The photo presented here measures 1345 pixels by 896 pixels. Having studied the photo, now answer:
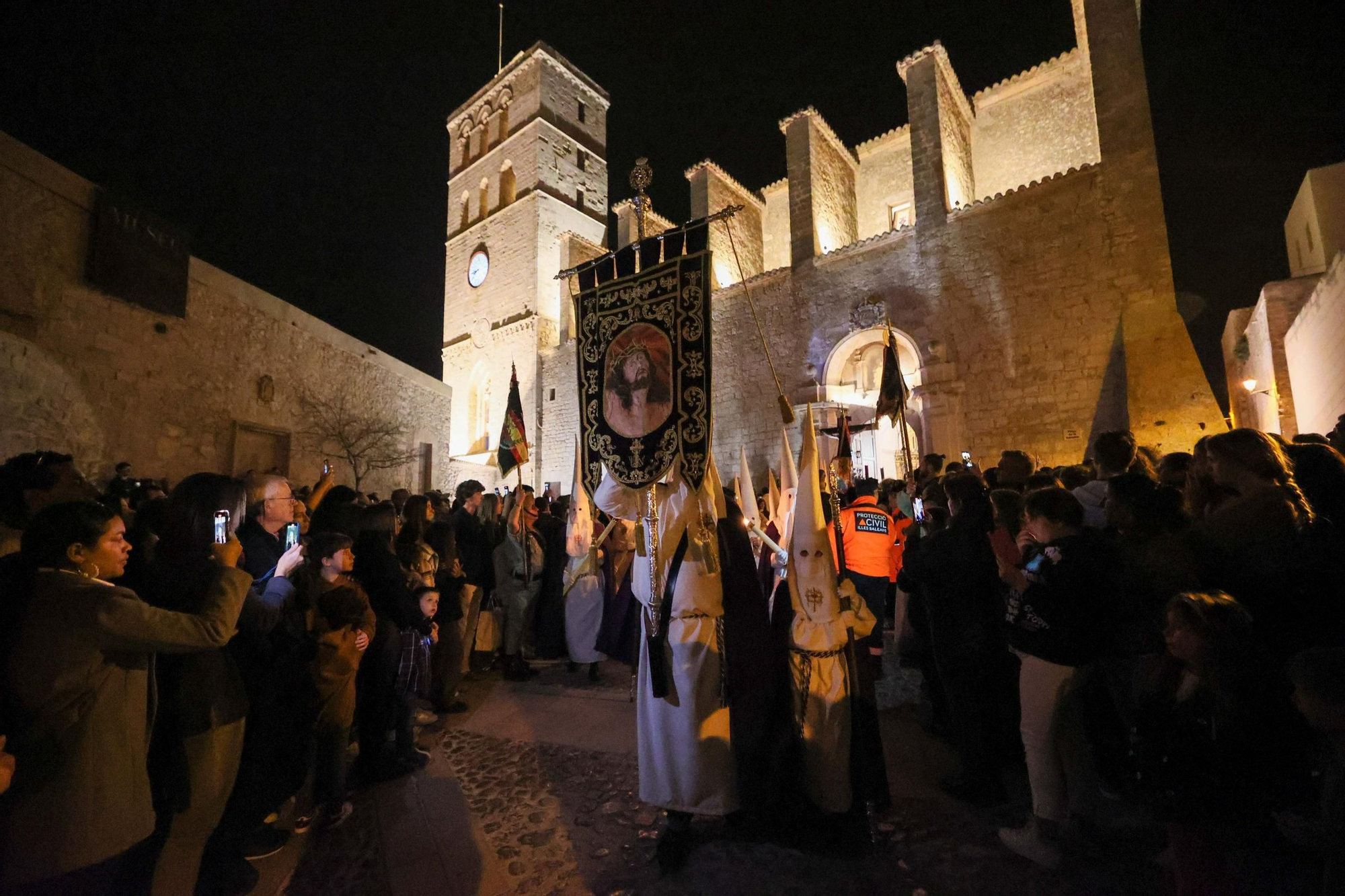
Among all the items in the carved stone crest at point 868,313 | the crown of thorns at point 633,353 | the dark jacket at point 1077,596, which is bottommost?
the dark jacket at point 1077,596

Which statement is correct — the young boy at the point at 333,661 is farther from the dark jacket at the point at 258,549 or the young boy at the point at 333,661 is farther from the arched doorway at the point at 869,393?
the arched doorway at the point at 869,393

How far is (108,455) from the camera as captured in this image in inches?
308

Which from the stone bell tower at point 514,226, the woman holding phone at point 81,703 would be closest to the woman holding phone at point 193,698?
the woman holding phone at point 81,703

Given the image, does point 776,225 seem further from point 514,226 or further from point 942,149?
point 514,226

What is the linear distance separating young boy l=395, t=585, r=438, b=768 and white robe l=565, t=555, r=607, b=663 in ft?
5.30

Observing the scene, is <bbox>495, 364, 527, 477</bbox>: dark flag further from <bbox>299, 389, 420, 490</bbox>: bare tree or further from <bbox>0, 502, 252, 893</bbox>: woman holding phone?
<bbox>299, 389, 420, 490</bbox>: bare tree

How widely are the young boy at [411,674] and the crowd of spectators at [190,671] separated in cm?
1

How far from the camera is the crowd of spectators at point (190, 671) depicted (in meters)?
1.71

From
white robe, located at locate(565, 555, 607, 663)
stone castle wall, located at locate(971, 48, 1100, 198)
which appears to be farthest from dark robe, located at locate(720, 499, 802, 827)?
stone castle wall, located at locate(971, 48, 1100, 198)

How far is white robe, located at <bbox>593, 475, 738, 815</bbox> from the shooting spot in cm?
261

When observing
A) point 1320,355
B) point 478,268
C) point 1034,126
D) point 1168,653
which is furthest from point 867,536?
point 478,268

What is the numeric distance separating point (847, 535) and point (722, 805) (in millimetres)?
2778

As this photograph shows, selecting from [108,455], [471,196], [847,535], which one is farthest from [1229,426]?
[471,196]

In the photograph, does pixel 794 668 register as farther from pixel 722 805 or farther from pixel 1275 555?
pixel 1275 555
